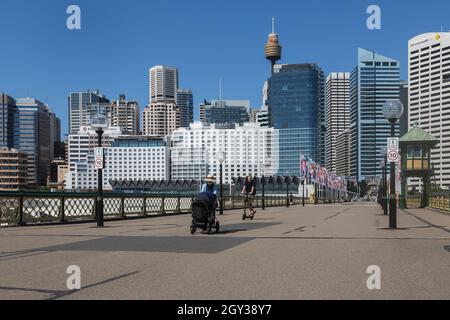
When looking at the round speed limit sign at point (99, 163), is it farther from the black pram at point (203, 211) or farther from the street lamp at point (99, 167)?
the black pram at point (203, 211)

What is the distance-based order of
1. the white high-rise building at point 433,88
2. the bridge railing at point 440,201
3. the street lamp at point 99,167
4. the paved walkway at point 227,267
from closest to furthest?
1. the paved walkway at point 227,267
2. the street lamp at point 99,167
3. the bridge railing at point 440,201
4. the white high-rise building at point 433,88

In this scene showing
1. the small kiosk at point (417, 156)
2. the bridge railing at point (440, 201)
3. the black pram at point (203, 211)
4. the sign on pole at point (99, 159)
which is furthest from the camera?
the small kiosk at point (417, 156)

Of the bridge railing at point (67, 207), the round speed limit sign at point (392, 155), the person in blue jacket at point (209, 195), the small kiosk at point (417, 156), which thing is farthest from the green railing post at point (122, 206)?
the small kiosk at point (417, 156)

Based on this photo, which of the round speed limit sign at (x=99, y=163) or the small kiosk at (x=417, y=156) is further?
the small kiosk at (x=417, y=156)

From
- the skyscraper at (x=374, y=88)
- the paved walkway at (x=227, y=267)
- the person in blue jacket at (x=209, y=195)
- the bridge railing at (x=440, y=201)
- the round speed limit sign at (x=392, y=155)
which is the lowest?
the bridge railing at (x=440, y=201)

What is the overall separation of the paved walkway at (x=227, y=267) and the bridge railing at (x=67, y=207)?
22.1 ft

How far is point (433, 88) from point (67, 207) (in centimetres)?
15400

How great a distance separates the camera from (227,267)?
8461 millimetres

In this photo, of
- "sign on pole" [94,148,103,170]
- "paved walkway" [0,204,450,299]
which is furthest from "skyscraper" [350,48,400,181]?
"paved walkway" [0,204,450,299]

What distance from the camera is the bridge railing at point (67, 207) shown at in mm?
19969

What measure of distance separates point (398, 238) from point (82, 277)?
347 inches

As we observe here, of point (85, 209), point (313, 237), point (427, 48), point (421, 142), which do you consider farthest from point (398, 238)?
point (427, 48)

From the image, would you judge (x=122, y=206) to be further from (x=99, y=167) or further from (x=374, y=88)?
(x=374, y=88)
